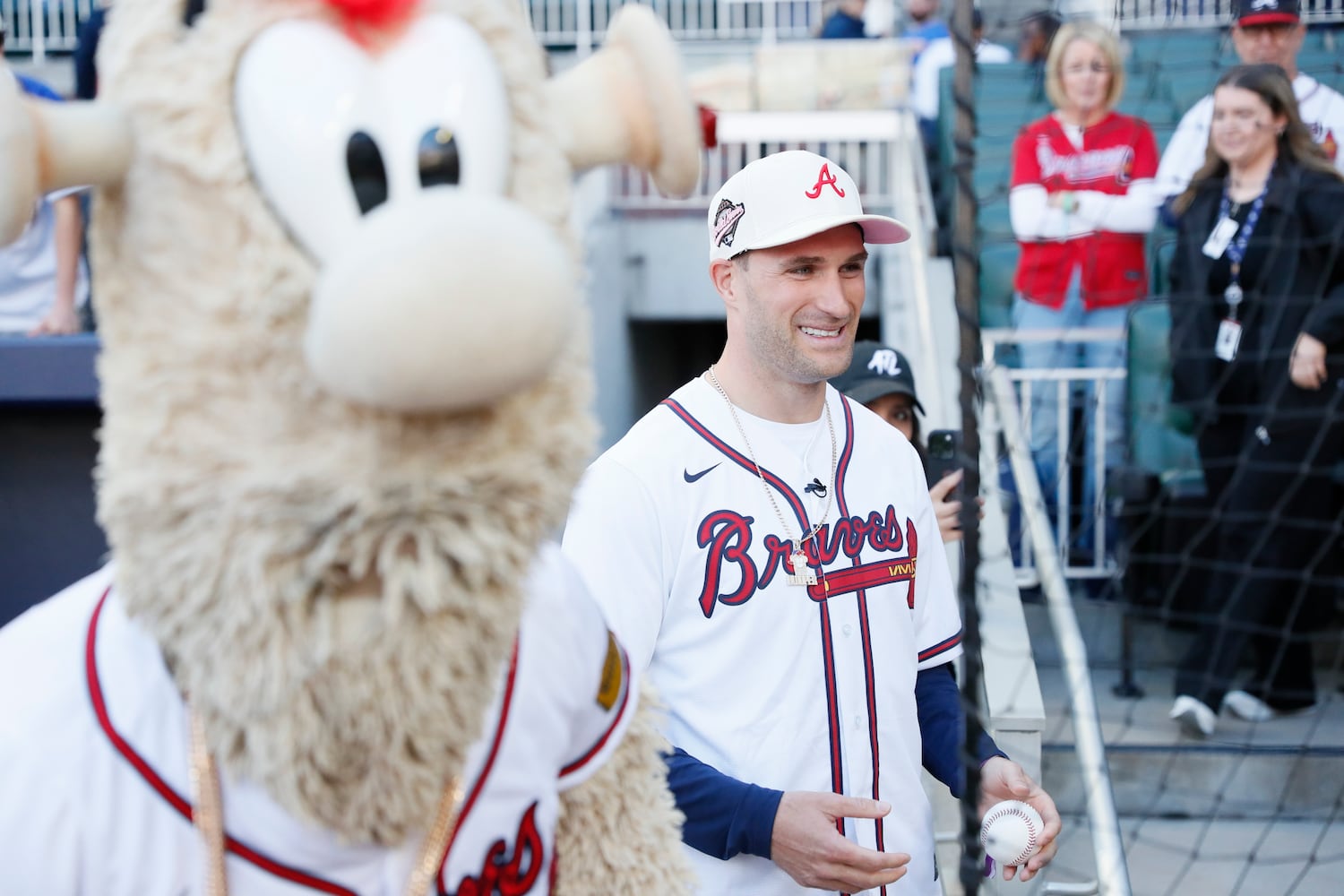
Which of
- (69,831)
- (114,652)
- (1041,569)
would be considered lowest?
(1041,569)

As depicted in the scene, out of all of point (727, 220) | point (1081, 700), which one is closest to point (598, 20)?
point (1081, 700)

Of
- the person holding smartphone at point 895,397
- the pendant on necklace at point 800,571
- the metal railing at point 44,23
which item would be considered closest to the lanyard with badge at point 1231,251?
the person holding smartphone at point 895,397

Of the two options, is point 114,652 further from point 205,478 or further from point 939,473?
point 939,473

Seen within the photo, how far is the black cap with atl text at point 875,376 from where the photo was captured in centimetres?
267

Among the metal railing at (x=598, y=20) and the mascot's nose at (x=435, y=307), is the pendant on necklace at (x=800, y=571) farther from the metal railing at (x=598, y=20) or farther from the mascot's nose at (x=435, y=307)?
the metal railing at (x=598, y=20)

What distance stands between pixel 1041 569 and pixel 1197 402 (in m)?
1.06

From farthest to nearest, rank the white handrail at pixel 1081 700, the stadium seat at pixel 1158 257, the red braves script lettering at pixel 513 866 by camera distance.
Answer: the stadium seat at pixel 1158 257 < the white handrail at pixel 1081 700 < the red braves script lettering at pixel 513 866

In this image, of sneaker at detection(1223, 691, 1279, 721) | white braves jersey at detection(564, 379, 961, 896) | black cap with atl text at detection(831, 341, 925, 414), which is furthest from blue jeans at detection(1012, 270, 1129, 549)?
white braves jersey at detection(564, 379, 961, 896)

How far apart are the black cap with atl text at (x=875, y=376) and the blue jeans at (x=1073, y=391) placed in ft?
6.21

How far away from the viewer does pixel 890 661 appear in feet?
6.27

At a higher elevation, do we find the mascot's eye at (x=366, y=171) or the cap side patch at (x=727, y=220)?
the mascot's eye at (x=366, y=171)

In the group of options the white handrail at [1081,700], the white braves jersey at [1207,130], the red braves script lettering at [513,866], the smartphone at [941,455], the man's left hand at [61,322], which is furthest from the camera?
the white braves jersey at [1207,130]

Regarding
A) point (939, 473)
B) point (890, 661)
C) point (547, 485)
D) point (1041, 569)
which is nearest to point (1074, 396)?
point (1041, 569)

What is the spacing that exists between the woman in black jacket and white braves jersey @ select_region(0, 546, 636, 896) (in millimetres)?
3264
